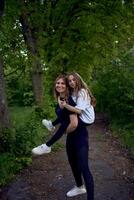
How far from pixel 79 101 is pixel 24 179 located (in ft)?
10.2

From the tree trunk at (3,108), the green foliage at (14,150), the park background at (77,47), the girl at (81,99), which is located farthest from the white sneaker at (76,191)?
the park background at (77,47)

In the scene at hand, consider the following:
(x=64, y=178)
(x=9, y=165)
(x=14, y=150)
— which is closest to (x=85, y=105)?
(x=64, y=178)

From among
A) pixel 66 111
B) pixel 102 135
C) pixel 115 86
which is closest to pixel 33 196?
pixel 66 111

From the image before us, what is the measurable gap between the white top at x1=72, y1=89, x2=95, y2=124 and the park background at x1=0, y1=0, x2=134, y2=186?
28.2ft

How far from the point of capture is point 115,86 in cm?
2069

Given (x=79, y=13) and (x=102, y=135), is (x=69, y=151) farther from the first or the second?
(x=79, y=13)

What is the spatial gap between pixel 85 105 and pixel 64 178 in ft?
9.63

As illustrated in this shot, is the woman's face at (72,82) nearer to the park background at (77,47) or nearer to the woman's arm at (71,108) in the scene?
the woman's arm at (71,108)

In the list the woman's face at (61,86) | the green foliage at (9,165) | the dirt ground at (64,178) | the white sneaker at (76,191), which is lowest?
the dirt ground at (64,178)

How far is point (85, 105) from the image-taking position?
23.5 ft

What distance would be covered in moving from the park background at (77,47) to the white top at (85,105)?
28.2ft

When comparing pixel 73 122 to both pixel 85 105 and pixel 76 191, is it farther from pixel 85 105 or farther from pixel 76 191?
pixel 76 191

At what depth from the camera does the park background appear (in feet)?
63.7

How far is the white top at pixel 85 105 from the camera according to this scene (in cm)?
718
